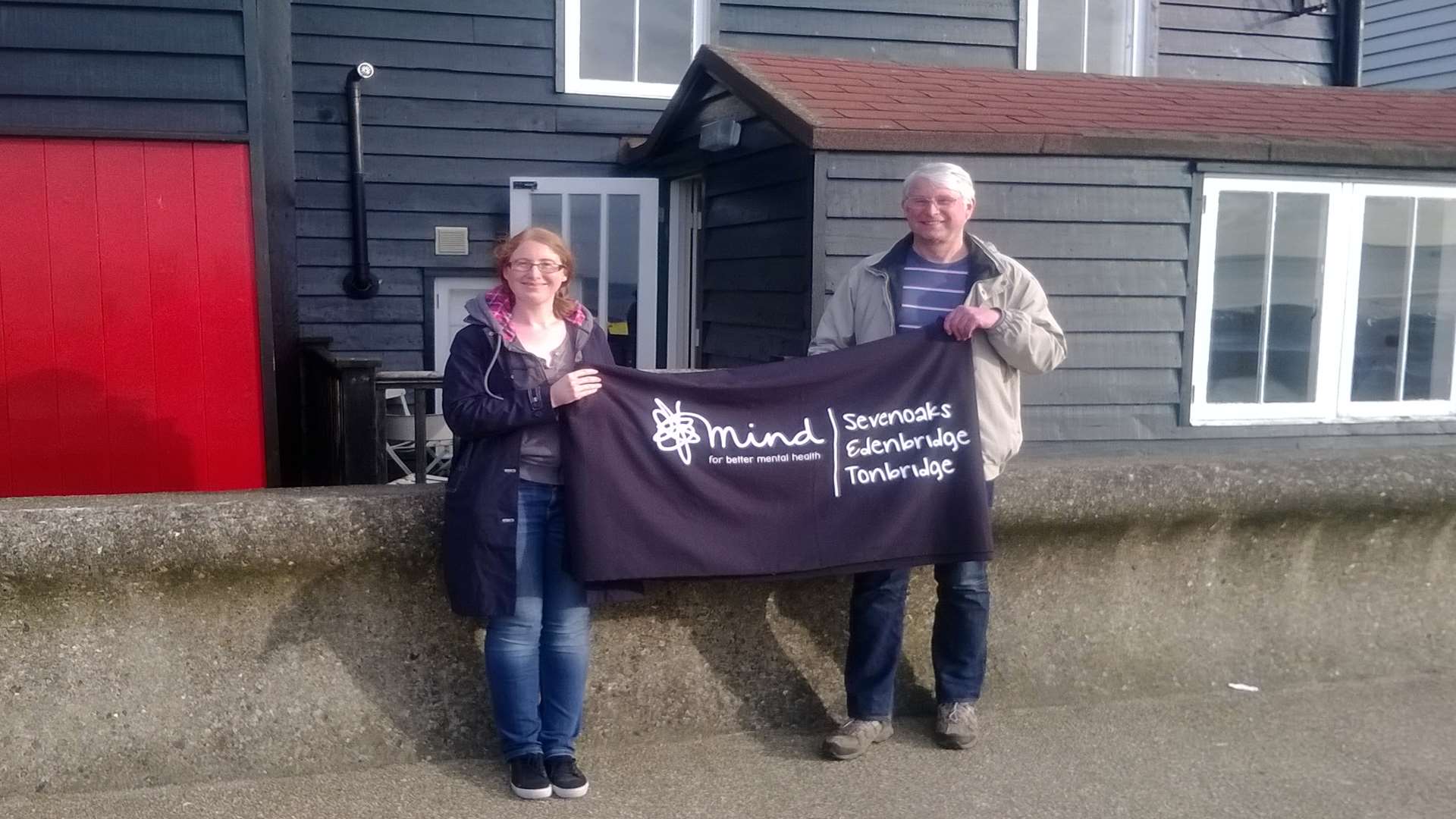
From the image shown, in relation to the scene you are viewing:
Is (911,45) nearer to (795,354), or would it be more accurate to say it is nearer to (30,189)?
(795,354)

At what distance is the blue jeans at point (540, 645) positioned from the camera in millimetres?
3559

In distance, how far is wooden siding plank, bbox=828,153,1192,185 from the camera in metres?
5.65

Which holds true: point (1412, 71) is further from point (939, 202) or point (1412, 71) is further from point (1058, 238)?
point (939, 202)

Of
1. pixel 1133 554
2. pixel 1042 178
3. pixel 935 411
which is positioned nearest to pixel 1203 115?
pixel 1042 178

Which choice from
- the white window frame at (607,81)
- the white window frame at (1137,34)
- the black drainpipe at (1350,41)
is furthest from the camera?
the black drainpipe at (1350,41)

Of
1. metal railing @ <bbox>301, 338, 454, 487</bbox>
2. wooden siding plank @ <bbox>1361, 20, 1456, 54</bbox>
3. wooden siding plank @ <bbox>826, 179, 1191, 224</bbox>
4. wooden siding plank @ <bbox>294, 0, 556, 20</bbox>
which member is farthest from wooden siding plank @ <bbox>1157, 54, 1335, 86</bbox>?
metal railing @ <bbox>301, 338, 454, 487</bbox>

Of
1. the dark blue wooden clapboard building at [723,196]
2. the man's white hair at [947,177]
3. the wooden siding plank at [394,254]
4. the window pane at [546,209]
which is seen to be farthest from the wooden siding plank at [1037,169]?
the wooden siding plank at [394,254]

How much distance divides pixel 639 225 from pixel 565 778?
17.3 ft

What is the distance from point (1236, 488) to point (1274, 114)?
3.00 metres

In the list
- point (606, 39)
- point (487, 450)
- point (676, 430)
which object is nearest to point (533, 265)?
point (487, 450)

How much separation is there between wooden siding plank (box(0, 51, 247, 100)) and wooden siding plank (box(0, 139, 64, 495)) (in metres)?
0.27

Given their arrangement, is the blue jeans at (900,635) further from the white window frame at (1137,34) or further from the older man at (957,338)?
the white window frame at (1137,34)

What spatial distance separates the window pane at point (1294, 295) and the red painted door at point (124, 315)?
4.69 meters

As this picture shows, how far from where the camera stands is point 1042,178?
590 cm
